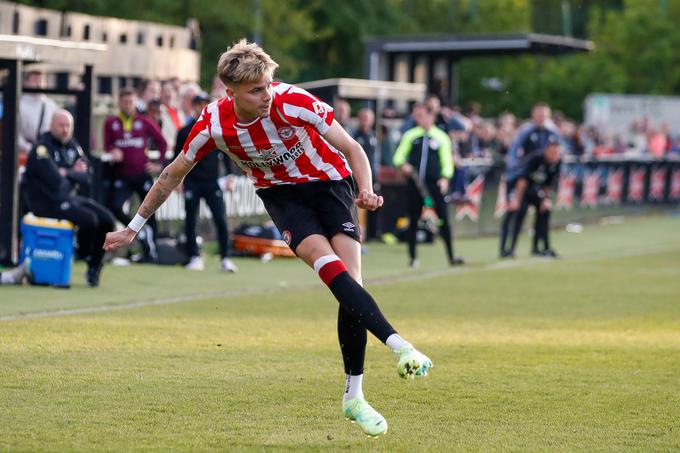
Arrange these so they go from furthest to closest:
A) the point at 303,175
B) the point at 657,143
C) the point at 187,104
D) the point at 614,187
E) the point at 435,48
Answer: the point at 657,143 → the point at 614,187 → the point at 435,48 → the point at 187,104 → the point at 303,175

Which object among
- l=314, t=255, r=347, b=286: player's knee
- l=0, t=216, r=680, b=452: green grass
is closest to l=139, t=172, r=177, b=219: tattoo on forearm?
l=314, t=255, r=347, b=286: player's knee

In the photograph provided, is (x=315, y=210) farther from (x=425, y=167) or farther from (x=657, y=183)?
(x=657, y=183)

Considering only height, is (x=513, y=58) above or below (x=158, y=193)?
above

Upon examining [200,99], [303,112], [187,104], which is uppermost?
[303,112]

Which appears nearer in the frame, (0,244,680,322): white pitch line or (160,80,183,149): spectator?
(0,244,680,322): white pitch line

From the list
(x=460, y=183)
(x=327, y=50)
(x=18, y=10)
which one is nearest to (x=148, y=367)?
(x=18, y=10)

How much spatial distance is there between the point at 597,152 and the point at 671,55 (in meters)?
22.8

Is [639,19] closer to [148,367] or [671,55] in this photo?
[671,55]

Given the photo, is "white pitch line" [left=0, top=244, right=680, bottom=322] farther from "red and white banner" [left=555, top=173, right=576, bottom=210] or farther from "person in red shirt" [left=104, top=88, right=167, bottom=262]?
"red and white banner" [left=555, top=173, right=576, bottom=210]

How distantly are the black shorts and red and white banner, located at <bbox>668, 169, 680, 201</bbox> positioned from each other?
88.3 feet

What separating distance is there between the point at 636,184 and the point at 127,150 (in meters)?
17.3

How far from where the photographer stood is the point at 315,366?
9.53 metres

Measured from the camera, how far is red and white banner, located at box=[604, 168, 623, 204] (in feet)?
98.2

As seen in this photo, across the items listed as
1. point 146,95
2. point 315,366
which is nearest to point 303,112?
point 315,366
